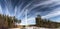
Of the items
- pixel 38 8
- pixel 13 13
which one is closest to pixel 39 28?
pixel 38 8

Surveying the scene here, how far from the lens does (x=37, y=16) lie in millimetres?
1775

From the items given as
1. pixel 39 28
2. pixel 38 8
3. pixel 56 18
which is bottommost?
pixel 39 28

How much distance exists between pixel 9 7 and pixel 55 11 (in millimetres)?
670

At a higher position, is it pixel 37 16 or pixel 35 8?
pixel 35 8

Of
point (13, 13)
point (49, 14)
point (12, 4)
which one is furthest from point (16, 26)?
point (49, 14)

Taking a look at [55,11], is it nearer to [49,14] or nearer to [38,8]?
[49,14]

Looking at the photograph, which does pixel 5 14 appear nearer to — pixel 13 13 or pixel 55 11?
pixel 13 13

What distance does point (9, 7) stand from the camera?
182 cm

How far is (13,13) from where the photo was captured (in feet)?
5.90

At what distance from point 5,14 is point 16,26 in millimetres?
237

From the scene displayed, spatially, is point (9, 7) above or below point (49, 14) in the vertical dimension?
above

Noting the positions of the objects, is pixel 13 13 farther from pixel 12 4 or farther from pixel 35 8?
pixel 35 8

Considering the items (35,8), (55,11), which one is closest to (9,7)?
(35,8)

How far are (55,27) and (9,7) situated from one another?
724mm
